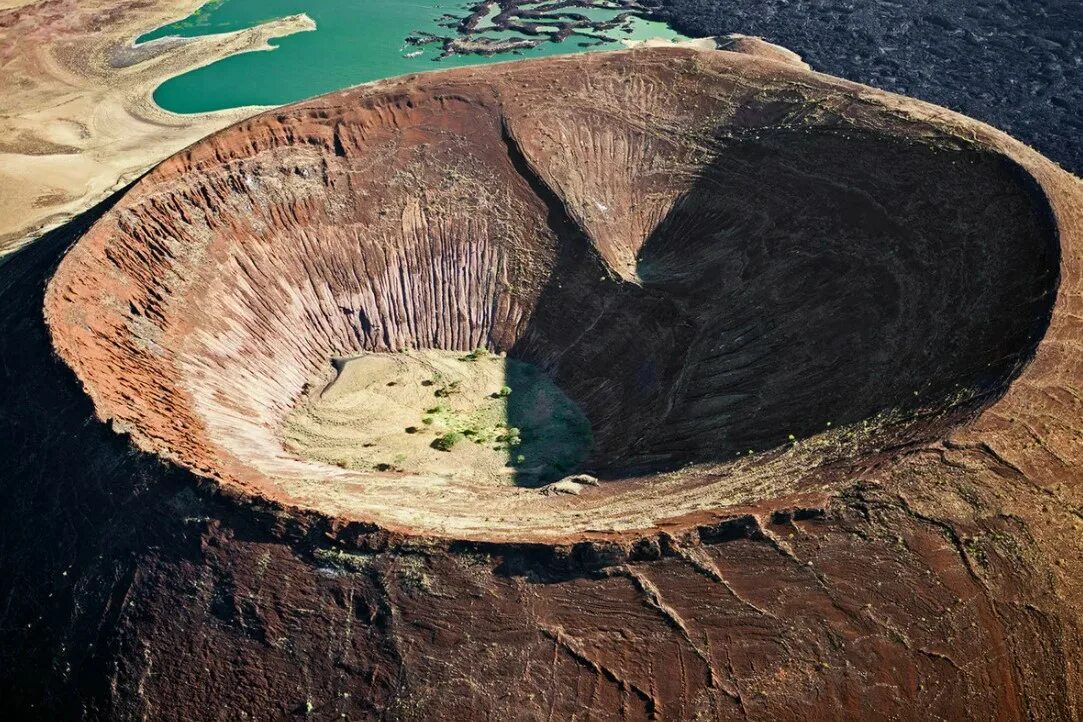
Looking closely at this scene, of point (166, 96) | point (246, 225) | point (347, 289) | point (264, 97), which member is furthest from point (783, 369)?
point (166, 96)

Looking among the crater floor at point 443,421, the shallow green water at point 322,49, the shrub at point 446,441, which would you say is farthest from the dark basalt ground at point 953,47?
the shrub at point 446,441

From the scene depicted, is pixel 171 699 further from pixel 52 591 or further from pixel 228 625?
pixel 52 591

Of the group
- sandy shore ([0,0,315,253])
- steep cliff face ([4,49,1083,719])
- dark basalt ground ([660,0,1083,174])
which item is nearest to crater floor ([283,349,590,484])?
steep cliff face ([4,49,1083,719])

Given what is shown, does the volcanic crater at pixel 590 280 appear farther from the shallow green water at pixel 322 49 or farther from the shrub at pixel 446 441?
the shallow green water at pixel 322 49

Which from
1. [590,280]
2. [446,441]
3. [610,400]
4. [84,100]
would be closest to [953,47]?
[590,280]

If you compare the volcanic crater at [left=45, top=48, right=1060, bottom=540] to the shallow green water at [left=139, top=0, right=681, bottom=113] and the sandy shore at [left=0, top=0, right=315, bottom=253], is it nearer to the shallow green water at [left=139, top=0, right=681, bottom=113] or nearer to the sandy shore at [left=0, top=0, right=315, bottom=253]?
the sandy shore at [left=0, top=0, right=315, bottom=253]
